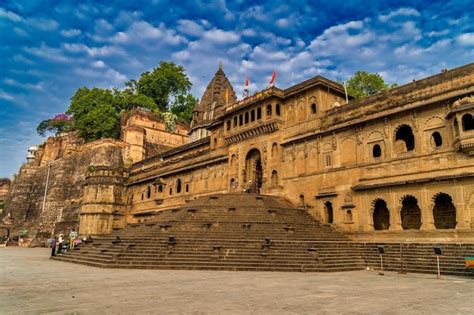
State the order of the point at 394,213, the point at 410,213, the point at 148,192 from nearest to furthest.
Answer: the point at 394,213
the point at 410,213
the point at 148,192

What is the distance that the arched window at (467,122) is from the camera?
1809cm

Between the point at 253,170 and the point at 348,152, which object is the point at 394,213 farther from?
the point at 253,170

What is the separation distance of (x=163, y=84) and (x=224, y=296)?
217ft

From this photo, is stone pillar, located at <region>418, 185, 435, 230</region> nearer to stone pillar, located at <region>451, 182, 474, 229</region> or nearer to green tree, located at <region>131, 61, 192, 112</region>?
stone pillar, located at <region>451, 182, 474, 229</region>

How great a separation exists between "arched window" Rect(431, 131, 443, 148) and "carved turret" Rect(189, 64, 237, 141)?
41324mm

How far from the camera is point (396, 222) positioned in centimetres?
2034

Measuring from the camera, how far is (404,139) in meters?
22.2

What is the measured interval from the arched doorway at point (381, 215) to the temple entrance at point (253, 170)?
37.0 feet

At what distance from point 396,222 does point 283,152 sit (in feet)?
34.7

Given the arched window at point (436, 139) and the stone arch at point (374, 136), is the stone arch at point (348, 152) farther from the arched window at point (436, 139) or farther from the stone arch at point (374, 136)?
the arched window at point (436, 139)

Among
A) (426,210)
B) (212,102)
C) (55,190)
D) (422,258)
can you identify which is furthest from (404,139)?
(55,190)

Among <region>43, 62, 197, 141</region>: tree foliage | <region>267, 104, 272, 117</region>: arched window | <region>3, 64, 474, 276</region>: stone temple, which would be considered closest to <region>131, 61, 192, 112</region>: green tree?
<region>43, 62, 197, 141</region>: tree foliage

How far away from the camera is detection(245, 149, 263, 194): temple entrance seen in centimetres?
3148

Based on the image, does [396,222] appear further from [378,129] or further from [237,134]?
[237,134]
